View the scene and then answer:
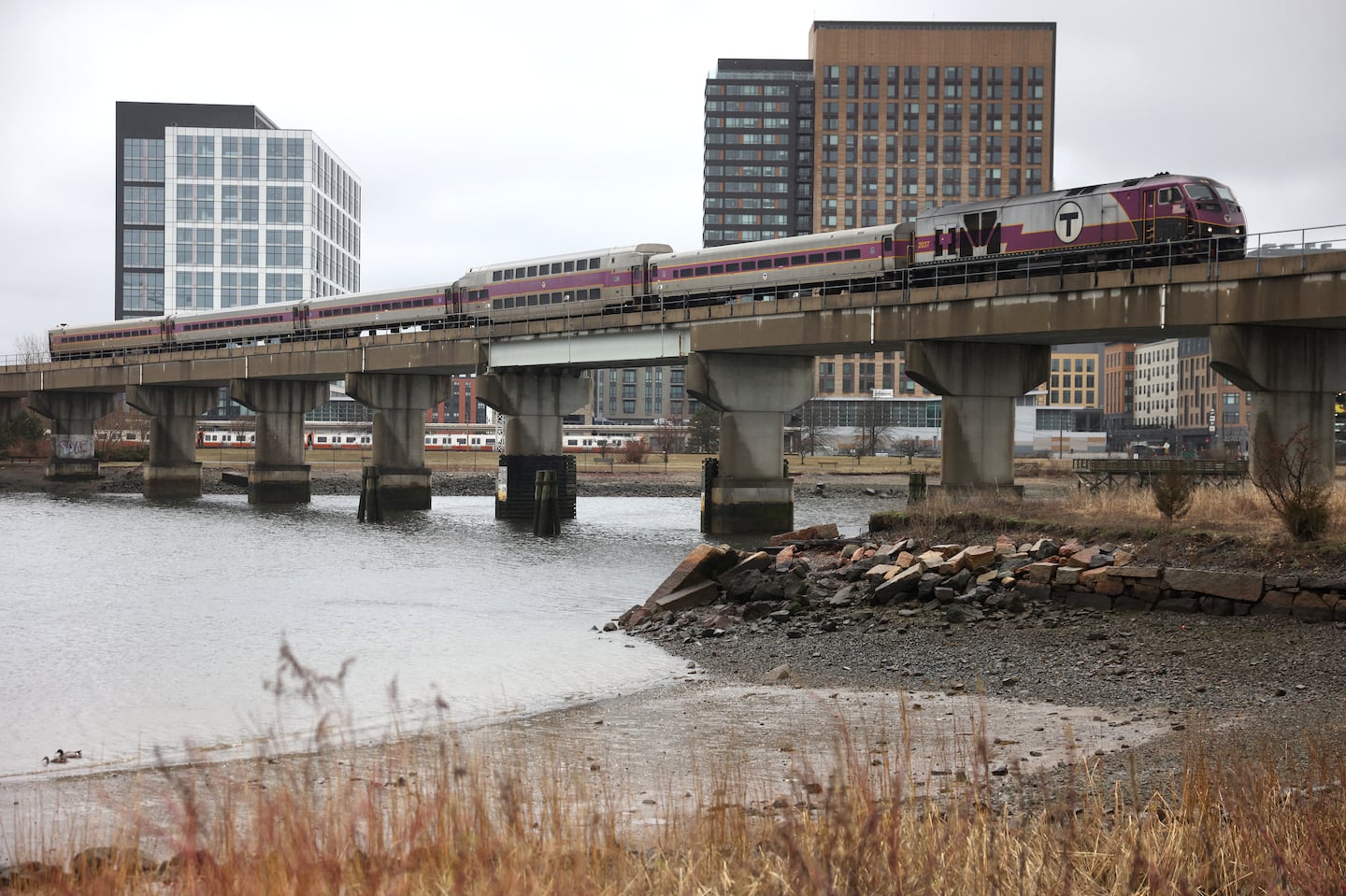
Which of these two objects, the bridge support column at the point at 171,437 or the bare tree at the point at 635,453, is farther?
the bare tree at the point at 635,453

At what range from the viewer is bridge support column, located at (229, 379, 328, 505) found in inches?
2953

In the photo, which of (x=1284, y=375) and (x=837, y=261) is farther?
(x=837, y=261)

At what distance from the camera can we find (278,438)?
77.0 meters

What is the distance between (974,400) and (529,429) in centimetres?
2609

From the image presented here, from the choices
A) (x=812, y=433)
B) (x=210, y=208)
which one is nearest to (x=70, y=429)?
(x=812, y=433)

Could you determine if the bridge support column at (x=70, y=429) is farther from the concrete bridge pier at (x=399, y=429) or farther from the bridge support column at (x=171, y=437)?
the concrete bridge pier at (x=399, y=429)

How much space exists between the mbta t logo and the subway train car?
32 mm

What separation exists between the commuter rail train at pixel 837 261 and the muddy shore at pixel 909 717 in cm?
1825

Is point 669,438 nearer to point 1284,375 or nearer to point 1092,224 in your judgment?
point 1092,224

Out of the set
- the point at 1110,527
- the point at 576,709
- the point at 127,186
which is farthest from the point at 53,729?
the point at 127,186

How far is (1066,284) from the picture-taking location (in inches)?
1459

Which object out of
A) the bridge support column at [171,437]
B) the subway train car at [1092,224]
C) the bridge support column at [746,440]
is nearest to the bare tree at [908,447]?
the bridge support column at [171,437]

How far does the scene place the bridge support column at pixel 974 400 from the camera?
41312 millimetres

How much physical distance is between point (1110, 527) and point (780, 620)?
304 inches
